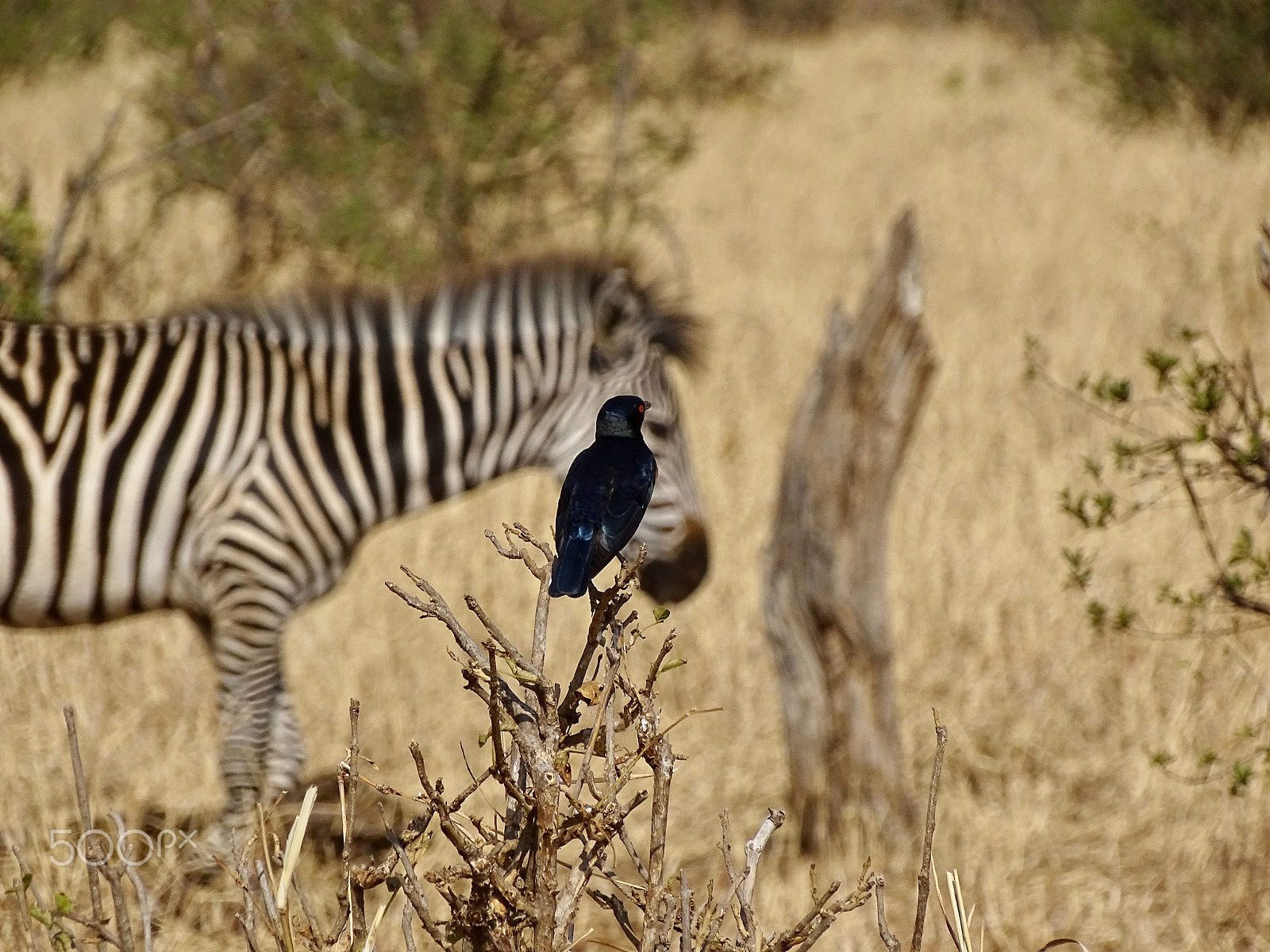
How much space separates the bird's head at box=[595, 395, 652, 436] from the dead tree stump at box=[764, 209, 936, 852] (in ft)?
7.50

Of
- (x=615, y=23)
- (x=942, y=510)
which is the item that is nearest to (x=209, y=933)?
(x=942, y=510)

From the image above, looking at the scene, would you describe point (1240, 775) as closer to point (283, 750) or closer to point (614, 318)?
point (614, 318)

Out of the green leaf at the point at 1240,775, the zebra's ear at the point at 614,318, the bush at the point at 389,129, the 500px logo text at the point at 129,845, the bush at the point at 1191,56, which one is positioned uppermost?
the bush at the point at 1191,56

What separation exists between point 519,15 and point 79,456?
709cm

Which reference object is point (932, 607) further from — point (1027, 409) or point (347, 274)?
point (347, 274)

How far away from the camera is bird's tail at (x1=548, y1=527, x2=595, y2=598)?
222 centimetres

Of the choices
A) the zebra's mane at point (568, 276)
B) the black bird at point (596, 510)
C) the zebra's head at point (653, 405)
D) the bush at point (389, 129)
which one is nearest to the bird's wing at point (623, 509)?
the black bird at point (596, 510)

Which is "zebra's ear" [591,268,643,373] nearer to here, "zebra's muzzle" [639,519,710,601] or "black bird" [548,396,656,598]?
"zebra's muzzle" [639,519,710,601]

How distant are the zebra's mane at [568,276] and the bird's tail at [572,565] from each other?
8.23 feet

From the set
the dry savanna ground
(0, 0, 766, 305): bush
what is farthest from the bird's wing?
(0, 0, 766, 305): bush

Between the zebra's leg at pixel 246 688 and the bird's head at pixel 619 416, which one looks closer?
the bird's head at pixel 619 416

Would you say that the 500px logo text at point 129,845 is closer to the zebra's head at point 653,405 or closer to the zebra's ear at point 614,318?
the zebra's head at point 653,405

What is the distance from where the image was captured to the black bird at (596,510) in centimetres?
227

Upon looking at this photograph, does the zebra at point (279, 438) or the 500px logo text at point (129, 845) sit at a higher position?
the zebra at point (279, 438)
